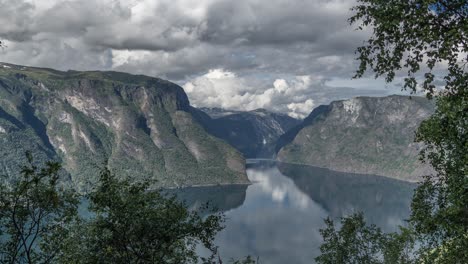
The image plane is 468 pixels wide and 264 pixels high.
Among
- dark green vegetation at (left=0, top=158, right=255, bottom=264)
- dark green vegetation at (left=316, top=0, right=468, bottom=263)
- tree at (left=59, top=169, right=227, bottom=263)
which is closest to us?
Result: dark green vegetation at (left=316, top=0, right=468, bottom=263)

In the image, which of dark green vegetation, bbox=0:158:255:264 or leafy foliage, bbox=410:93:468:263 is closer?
leafy foliage, bbox=410:93:468:263

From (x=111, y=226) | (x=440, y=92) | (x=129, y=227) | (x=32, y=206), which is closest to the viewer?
(x=440, y=92)

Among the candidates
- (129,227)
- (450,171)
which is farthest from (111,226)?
(450,171)

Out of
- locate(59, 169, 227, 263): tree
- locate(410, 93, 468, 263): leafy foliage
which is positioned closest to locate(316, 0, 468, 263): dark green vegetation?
locate(410, 93, 468, 263): leafy foliage

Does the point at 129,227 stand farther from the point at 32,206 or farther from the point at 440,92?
the point at 440,92

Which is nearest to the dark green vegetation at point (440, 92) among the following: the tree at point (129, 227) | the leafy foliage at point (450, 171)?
the leafy foliage at point (450, 171)

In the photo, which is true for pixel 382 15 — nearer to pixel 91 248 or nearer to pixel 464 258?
pixel 464 258

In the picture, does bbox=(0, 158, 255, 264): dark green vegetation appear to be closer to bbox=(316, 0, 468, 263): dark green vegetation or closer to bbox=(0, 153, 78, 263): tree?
bbox=(0, 153, 78, 263): tree

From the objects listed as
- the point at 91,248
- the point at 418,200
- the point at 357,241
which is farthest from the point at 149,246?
the point at 357,241
